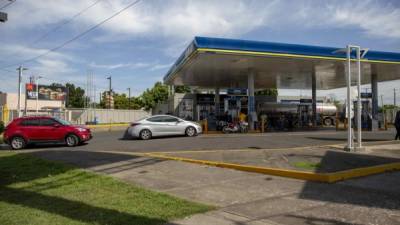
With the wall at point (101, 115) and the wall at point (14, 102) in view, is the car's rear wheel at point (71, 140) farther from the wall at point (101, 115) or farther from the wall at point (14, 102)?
the wall at point (14, 102)

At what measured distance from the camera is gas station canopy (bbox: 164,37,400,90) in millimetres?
18797

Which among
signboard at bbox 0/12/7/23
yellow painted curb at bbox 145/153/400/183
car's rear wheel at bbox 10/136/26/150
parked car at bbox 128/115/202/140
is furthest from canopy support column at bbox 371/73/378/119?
signboard at bbox 0/12/7/23

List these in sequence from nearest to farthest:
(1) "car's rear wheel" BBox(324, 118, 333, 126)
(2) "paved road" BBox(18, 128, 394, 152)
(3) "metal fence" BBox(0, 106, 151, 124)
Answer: (2) "paved road" BBox(18, 128, 394, 152), (1) "car's rear wheel" BBox(324, 118, 333, 126), (3) "metal fence" BBox(0, 106, 151, 124)

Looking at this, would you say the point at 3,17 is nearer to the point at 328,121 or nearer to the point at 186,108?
the point at 186,108

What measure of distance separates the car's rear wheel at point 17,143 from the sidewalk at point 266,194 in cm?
832

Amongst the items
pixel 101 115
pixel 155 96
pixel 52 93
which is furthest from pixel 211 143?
pixel 52 93

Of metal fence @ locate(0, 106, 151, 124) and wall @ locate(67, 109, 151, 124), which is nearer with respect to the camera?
metal fence @ locate(0, 106, 151, 124)

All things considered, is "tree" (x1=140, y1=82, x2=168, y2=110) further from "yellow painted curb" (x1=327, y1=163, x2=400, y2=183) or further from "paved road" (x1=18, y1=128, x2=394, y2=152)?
"yellow painted curb" (x1=327, y1=163, x2=400, y2=183)

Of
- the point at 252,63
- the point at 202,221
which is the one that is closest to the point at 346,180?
the point at 202,221

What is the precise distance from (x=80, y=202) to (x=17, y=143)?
12.2m

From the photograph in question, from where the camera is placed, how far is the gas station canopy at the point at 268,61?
18797 mm

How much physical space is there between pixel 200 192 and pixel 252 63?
16.6 metres

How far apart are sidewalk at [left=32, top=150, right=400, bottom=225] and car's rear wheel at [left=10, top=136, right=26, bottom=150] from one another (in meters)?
8.32

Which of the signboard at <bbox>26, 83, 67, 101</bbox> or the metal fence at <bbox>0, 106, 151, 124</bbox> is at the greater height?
the signboard at <bbox>26, 83, 67, 101</bbox>
